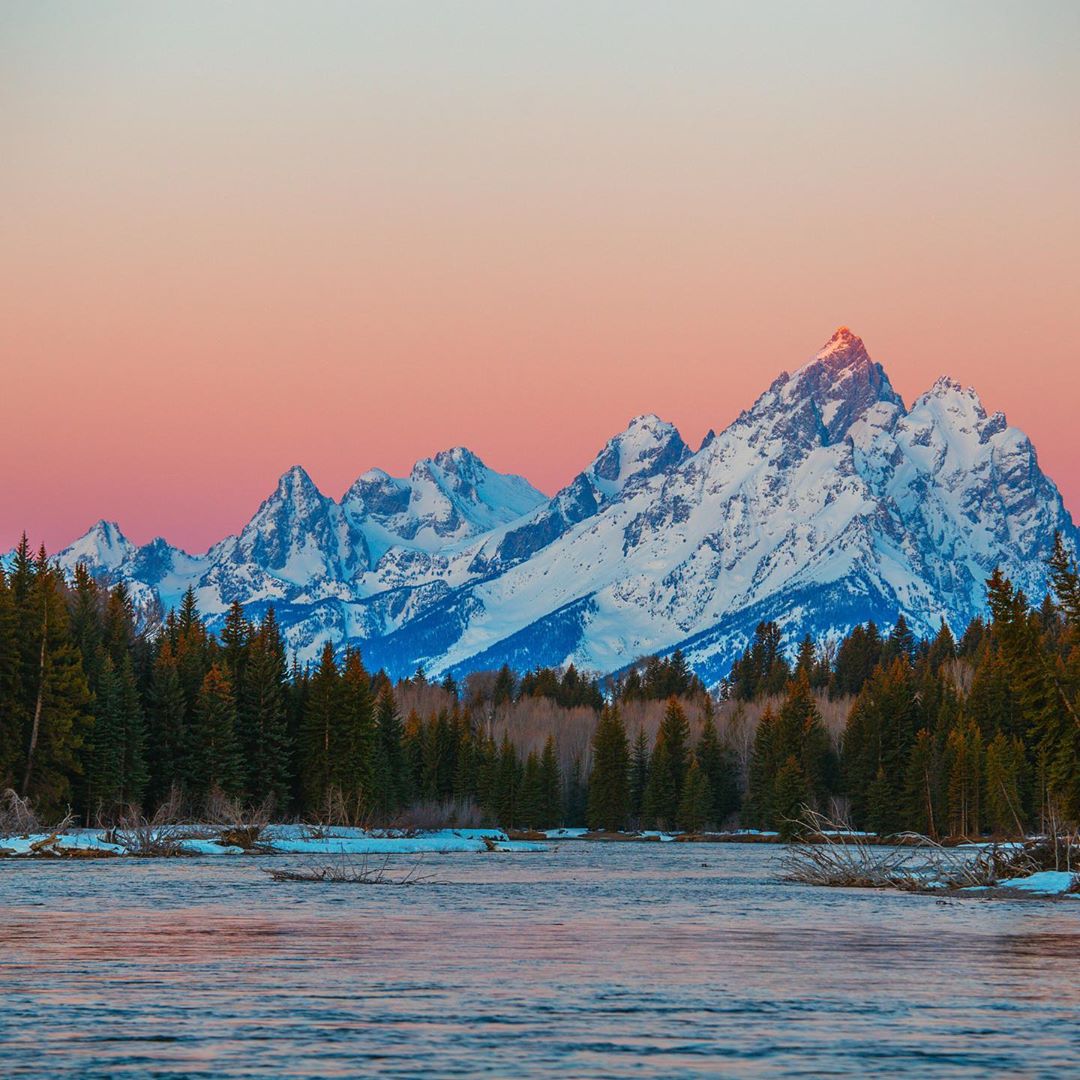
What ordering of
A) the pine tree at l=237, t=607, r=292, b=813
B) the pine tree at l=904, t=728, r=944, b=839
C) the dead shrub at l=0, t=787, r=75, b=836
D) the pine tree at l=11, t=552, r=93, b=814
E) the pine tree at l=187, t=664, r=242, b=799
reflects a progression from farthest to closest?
the pine tree at l=904, t=728, r=944, b=839 → the pine tree at l=237, t=607, r=292, b=813 → the pine tree at l=187, t=664, r=242, b=799 → the pine tree at l=11, t=552, r=93, b=814 → the dead shrub at l=0, t=787, r=75, b=836

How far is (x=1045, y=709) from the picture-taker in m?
73.2

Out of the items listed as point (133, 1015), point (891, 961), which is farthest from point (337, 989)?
point (891, 961)

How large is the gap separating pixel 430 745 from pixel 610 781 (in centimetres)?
1965

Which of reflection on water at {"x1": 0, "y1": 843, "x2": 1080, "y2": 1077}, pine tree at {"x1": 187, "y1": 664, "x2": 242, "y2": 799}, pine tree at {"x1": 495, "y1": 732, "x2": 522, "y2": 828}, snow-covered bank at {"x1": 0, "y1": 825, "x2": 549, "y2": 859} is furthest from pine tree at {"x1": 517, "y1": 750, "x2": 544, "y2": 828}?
reflection on water at {"x1": 0, "y1": 843, "x2": 1080, "y2": 1077}

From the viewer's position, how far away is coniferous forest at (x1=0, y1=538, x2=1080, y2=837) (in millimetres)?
90500

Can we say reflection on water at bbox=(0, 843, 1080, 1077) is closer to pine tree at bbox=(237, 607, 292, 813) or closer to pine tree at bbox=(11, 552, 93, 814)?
pine tree at bbox=(11, 552, 93, 814)

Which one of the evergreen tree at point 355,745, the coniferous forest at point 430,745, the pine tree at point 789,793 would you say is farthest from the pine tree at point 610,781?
the evergreen tree at point 355,745

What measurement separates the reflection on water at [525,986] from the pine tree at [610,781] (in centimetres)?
12271

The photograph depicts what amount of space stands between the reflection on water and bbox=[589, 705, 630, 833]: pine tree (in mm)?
122711

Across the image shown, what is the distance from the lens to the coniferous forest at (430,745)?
297 feet

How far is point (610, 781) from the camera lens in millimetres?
172250

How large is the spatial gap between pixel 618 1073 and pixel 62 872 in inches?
1815

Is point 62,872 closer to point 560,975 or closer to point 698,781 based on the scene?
point 560,975

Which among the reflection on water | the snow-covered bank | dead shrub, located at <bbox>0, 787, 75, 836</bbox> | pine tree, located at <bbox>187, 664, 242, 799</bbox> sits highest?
pine tree, located at <bbox>187, 664, 242, 799</bbox>
